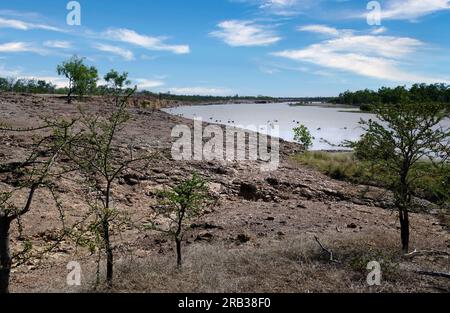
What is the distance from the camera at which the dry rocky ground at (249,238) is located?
6.47 meters

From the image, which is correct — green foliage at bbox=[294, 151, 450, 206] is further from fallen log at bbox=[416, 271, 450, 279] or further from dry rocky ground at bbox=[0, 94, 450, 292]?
fallen log at bbox=[416, 271, 450, 279]

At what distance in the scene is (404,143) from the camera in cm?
891

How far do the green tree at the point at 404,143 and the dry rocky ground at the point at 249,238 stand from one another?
0.92 meters

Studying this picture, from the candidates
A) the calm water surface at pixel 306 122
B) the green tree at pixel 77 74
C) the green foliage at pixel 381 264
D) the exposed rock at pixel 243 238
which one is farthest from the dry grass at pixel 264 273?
the green tree at pixel 77 74

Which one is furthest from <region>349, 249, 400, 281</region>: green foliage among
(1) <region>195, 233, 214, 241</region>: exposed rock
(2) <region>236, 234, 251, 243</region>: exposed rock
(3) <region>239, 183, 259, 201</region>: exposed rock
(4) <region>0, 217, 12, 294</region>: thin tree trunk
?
(3) <region>239, 183, 259, 201</region>: exposed rock

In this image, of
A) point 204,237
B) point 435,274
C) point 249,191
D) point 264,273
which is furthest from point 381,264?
point 249,191

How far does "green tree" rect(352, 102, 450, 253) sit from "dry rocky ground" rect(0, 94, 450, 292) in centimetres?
92

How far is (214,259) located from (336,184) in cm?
1012

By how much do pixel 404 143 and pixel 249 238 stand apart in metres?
3.91

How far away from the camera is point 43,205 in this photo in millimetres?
10531

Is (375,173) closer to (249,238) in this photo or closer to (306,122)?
(249,238)

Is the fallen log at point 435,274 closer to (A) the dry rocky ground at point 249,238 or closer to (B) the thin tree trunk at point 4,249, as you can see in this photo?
(A) the dry rocky ground at point 249,238

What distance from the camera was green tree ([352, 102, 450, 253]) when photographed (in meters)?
Result: 8.77
